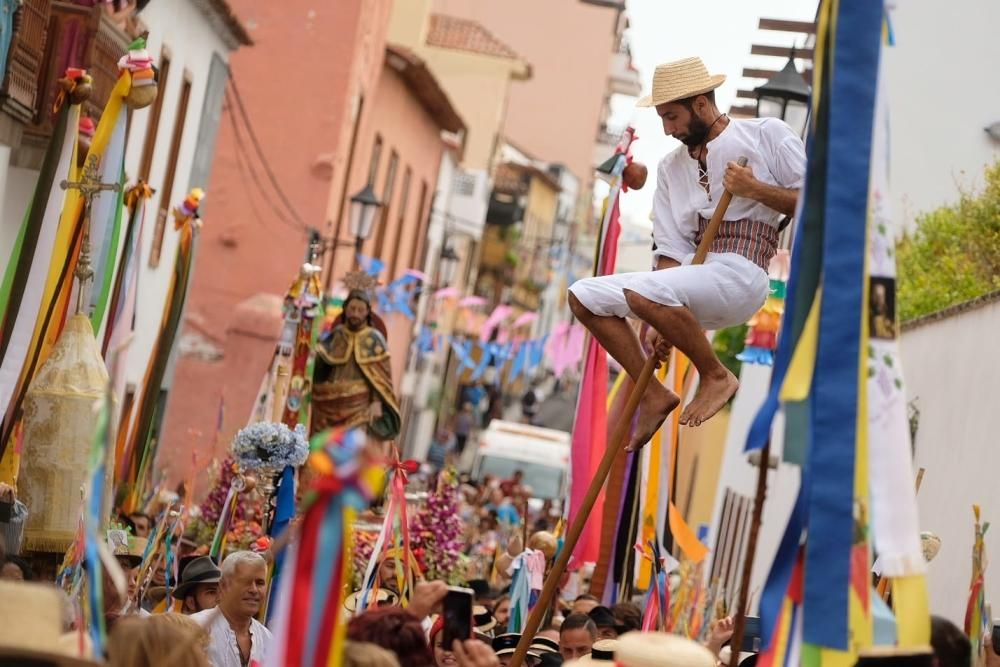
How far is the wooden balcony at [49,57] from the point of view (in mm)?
14802

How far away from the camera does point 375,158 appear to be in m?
31.9

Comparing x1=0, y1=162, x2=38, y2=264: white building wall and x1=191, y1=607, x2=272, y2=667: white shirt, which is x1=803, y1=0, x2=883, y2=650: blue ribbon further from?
x1=0, y1=162, x2=38, y2=264: white building wall

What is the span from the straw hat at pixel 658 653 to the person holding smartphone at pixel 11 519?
439cm

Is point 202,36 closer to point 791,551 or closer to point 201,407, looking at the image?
point 201,407

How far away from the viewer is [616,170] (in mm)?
10984

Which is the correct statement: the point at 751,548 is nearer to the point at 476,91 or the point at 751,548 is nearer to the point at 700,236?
the point at 700,236

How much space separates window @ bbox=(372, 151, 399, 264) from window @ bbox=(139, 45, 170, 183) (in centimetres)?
1290

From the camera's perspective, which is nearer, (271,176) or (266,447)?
(266,447)

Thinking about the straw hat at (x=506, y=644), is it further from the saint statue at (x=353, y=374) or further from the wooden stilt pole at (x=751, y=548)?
the saint statue at (x=353, y=374)

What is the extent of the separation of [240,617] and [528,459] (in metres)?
24.7

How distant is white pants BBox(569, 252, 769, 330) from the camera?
752 centimetres

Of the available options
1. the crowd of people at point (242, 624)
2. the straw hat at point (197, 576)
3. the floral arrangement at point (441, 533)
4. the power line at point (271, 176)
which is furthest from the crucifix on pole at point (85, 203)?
the power line at point (271, 176)

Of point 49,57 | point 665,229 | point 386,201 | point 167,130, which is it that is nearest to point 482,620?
point 665,229

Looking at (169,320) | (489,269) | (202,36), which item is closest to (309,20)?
(202,36)
